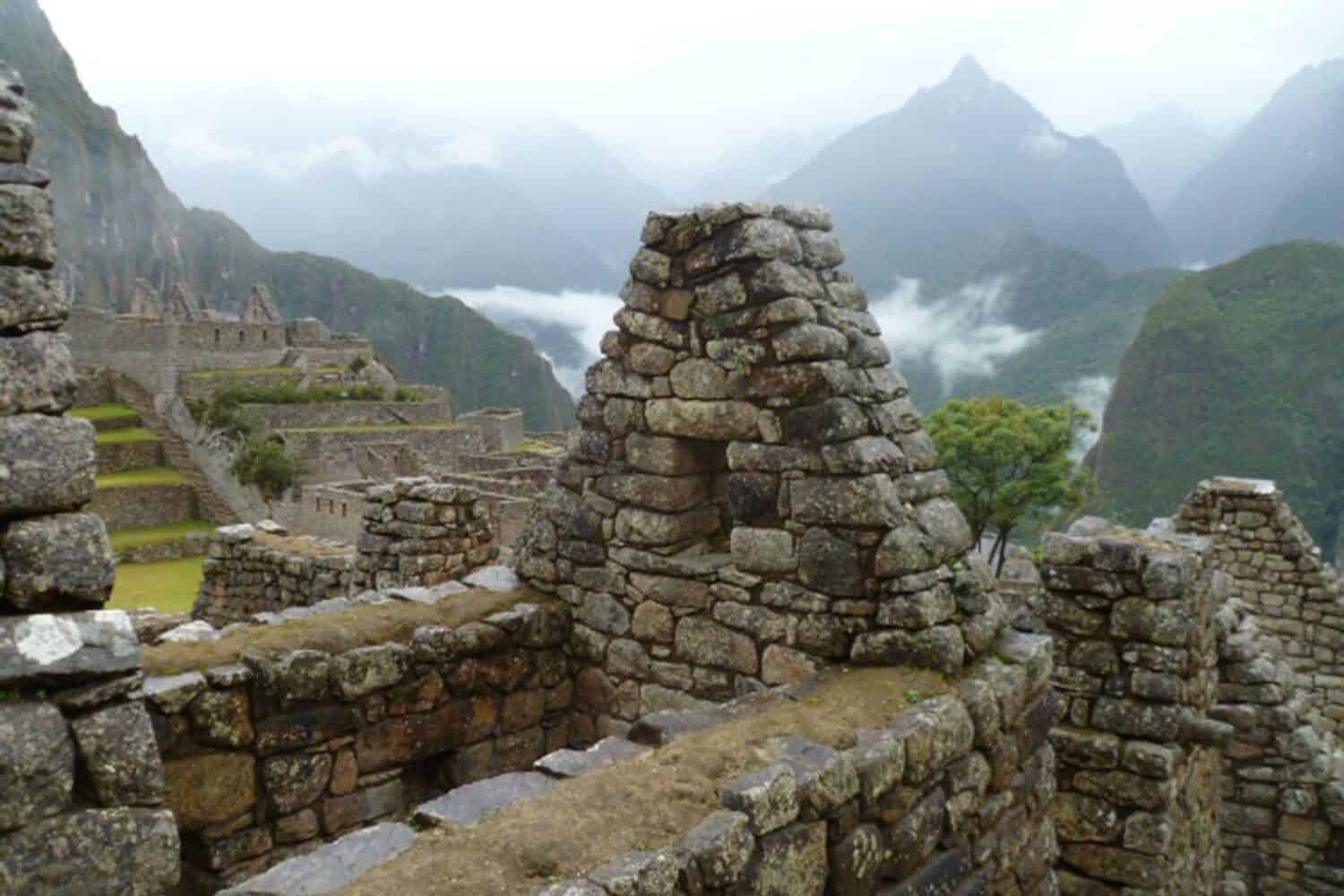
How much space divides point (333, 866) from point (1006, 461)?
89.6 feet

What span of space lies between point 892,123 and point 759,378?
138411 mm

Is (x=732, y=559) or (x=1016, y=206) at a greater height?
(x=1016, y=206)

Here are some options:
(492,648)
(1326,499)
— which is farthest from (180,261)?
(492,648)

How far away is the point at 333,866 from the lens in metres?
3.42

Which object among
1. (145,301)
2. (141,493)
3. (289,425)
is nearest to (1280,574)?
(141,493)

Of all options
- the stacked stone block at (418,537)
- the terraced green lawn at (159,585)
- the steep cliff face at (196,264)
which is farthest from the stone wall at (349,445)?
the steep cliff face at (196,264)

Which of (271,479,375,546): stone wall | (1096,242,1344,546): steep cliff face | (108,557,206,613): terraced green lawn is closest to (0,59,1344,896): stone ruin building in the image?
(108,557,206,613): terraced green lawn

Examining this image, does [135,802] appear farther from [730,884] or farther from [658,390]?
[658,390]

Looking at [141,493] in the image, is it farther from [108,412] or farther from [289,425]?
[108,412]

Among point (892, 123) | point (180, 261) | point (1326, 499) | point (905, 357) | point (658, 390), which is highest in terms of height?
point (892, 123)

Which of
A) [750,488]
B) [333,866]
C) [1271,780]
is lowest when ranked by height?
[1271,780]

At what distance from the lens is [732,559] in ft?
19.0

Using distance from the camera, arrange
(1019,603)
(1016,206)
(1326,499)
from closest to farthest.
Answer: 1. (1019,603)
2. (1326,499)
3. (1016,206)

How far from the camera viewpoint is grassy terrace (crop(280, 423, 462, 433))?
144 feet
